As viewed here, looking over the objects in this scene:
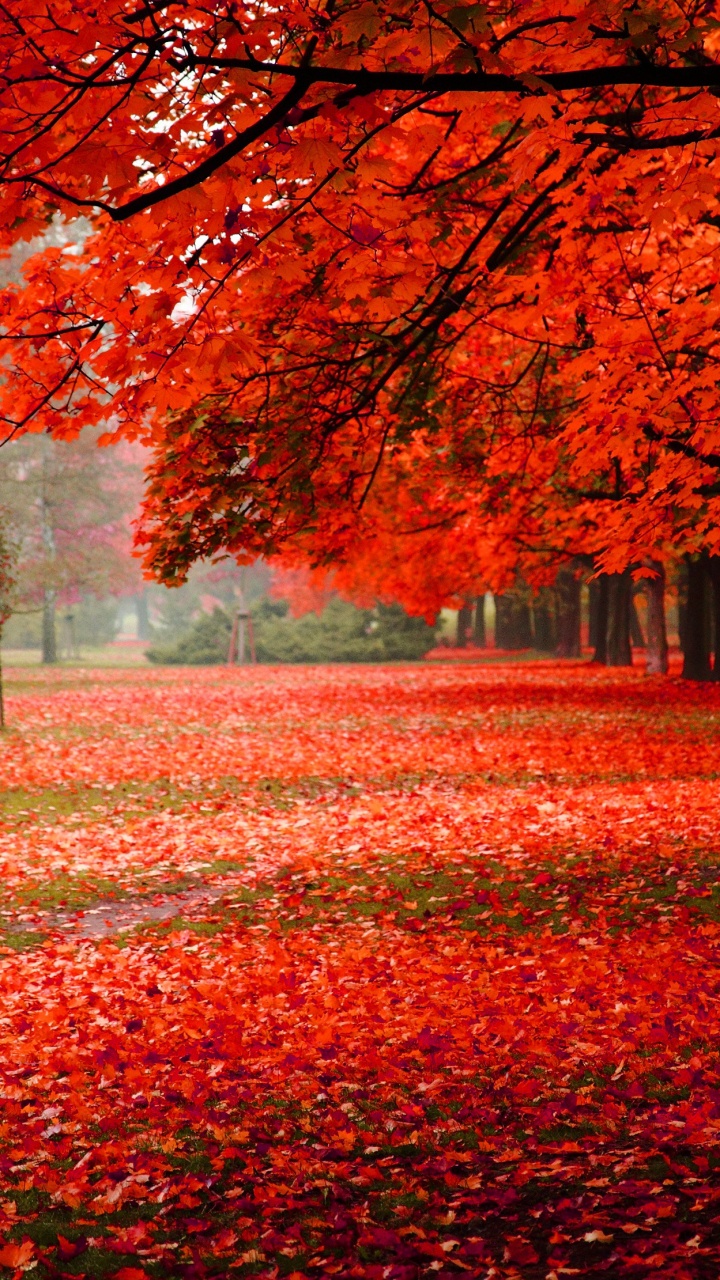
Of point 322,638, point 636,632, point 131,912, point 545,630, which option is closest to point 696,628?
point 131,912

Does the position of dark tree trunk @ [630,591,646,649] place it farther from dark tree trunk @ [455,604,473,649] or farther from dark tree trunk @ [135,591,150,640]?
dark tree trunk @ [135,591,150,640]

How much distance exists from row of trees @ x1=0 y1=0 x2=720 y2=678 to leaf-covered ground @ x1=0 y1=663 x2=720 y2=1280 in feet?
8.60

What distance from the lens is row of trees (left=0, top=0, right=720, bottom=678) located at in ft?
13.9

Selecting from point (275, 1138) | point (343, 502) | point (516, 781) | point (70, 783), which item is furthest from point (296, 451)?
point (70, 783)

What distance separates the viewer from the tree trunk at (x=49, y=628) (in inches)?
1684

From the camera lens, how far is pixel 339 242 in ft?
22.7

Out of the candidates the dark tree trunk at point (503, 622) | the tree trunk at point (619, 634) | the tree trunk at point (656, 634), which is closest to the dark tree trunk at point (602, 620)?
the tree trunk at point (619, 634)

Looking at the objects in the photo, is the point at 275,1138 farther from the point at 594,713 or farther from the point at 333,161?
the point at 594,713

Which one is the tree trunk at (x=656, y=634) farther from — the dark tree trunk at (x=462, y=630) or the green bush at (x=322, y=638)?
the dark tree trunk at (x=462, y=630)

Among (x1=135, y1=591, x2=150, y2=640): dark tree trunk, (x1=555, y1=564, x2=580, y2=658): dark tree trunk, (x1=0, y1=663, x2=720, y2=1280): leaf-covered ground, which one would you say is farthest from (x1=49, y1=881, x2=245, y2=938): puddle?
(x1=135, y1=591, x2=150, y2=640): dark tree trunk

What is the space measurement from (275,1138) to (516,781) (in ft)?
32.2

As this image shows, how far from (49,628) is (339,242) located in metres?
39.6

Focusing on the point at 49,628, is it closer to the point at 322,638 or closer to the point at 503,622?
the point at 322,638

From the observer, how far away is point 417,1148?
15.8 ft
